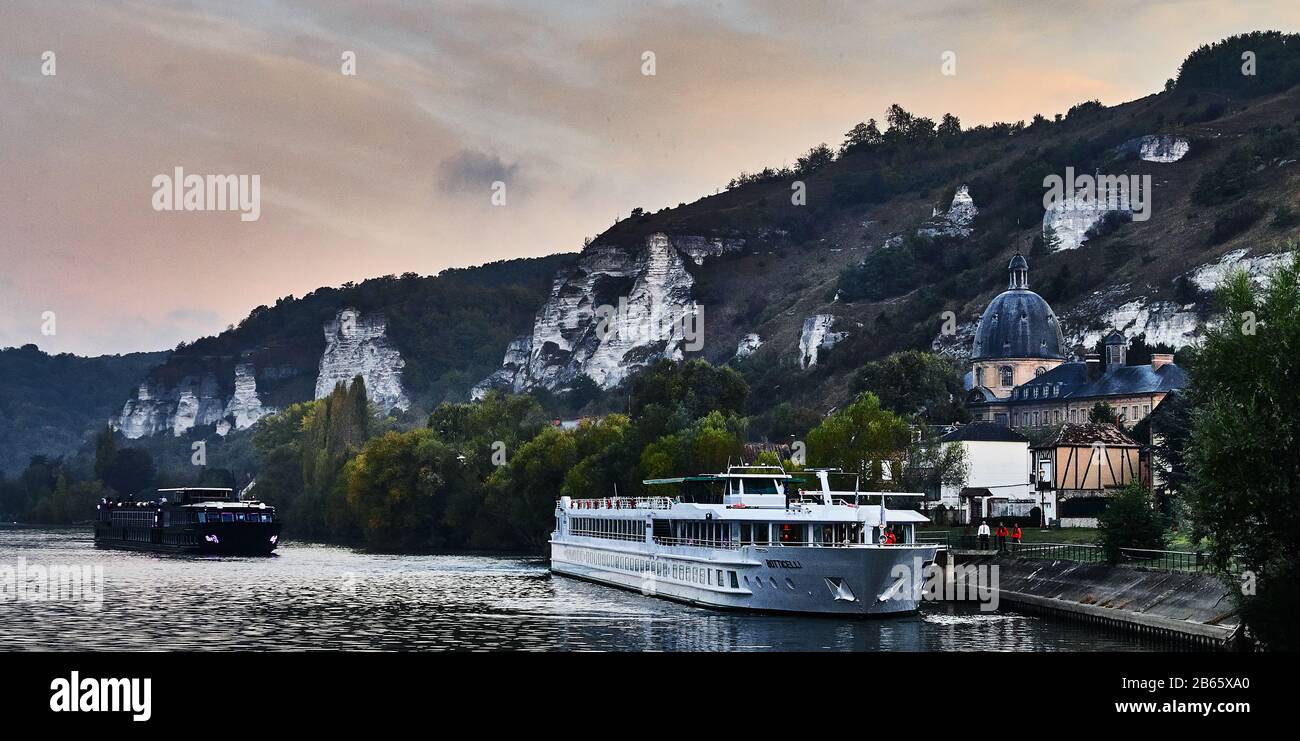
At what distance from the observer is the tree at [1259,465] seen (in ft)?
145

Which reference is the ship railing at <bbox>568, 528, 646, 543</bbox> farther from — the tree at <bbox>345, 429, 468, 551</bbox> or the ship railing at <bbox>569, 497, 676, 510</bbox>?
the tree at <bbox>345, 429, 468, 551</bbox>

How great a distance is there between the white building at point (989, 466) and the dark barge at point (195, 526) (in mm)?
55471

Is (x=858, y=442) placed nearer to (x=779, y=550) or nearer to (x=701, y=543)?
(x=701, y=543)

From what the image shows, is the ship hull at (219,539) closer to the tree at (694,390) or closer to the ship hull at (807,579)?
the tree at (694,390)

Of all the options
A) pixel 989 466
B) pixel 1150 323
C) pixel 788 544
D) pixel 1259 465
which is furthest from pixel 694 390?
pixel 1259 465

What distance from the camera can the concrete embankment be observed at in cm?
5141

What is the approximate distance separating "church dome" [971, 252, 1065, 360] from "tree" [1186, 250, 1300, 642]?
13603 cm

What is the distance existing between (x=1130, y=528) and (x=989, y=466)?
57217mm

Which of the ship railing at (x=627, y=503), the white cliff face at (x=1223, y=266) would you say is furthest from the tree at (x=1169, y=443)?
the white cliff face at (x=1223, y=266)

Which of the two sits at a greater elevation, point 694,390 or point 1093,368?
point 1093,368

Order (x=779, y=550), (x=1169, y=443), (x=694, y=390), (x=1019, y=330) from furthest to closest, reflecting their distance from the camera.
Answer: (x=1019, y=330)
(x=694, y=390)
(x=1169, y=443)
(x=779, y=550)

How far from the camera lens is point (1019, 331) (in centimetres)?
18225
